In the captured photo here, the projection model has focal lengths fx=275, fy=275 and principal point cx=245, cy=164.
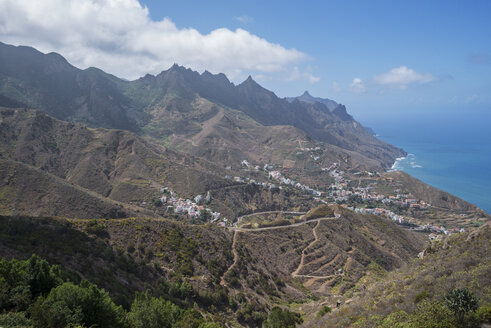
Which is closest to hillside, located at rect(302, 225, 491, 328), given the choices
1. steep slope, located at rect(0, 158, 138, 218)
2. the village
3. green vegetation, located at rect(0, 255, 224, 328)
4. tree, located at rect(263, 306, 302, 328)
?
tree, located at rect(263, 306, 302, 328)

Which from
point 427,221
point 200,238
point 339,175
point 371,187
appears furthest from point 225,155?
point 200,238

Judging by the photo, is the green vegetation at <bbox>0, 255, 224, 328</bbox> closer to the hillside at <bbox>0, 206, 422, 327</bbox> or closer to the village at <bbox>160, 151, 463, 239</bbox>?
the hillside at <bbox>0, 206, 422, 327</bbox>

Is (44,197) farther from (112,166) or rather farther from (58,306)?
(58,306)

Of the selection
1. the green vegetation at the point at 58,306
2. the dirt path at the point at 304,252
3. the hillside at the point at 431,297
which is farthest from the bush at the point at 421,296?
the dirt path at the point at 304,252

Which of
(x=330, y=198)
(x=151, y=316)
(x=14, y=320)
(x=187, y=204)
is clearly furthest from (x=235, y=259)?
(x=330, y=198)

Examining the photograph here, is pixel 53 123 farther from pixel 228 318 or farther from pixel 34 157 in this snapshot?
pixel 228 318

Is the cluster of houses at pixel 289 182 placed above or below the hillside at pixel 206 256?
above

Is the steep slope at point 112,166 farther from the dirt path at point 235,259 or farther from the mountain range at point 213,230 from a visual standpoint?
the dirt path at point 235,259

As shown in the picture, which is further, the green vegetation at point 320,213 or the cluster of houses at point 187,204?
the cluster of houses at point 187,204

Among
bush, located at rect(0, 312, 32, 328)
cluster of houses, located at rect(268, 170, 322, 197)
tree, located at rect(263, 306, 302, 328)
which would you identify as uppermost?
cluster of houses, located at rect(268, 170, 322, 197)
